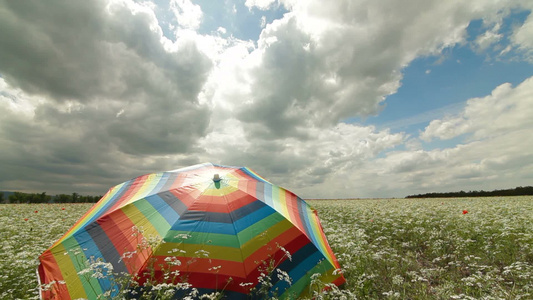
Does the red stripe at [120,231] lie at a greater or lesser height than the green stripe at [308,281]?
greater

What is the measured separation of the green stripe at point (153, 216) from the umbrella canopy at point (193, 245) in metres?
0.02

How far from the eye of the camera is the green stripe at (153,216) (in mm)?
4148

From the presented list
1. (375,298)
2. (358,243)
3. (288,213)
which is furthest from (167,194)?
(358,243)

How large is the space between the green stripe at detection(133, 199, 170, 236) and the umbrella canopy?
Answer: 2 centimetres

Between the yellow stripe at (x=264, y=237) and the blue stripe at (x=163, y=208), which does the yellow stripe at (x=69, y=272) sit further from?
the yellow stripe at (x=264, y=237)

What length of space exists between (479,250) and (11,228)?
17114 millimetres

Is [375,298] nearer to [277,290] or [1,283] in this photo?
[277,290]

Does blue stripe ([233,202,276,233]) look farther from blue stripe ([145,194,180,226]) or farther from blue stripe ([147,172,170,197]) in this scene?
blue stripe ([147,172,170,197])

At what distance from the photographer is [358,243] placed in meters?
7.13

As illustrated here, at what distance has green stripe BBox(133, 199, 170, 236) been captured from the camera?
415 centimetres

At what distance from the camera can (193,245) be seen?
4098mm

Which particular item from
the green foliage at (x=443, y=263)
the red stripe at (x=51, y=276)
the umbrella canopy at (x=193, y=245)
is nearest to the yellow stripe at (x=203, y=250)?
the umbrella canopy at (x=193, y=245)

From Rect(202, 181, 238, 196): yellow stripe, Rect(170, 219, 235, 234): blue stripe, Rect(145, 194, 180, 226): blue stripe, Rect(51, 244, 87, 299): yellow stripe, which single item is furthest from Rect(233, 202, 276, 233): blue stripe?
Rect(51, 244, 87, 299): yellow stripe

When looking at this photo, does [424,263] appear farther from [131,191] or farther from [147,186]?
[131,191]
